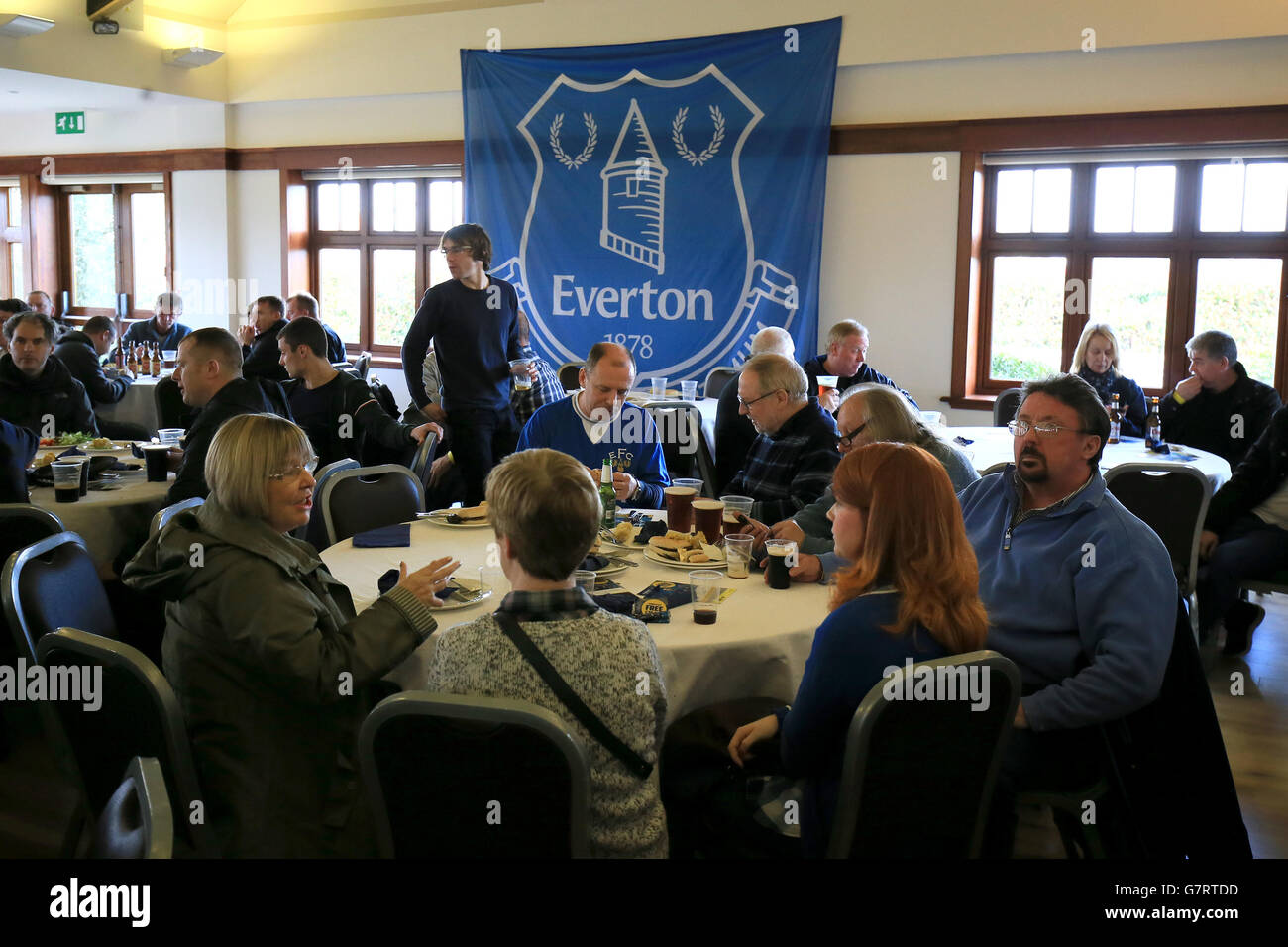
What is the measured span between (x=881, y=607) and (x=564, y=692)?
61 centimetres

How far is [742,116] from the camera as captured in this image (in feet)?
26.5

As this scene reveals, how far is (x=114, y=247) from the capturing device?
A: 11.7 metres

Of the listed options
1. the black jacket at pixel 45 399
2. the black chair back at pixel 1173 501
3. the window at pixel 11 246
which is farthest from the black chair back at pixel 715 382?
the window at pixel 11 246

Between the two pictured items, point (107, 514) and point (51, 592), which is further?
point (107, 514)

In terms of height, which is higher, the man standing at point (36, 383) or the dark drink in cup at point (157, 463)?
the man standing at point (36, 383)

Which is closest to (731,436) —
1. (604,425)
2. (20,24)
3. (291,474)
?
(604,425)

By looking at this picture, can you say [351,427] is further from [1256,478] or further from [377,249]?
[377,249]

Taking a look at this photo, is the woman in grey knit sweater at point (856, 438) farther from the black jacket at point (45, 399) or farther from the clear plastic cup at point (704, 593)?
the black jacket at point (45, 399)

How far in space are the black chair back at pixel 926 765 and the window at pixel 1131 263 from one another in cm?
585

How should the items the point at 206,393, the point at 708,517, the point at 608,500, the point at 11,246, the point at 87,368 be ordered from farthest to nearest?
the point at 11,246, the point at 87,368, the point at 206,393, the point at 608,500, the point at 708,517

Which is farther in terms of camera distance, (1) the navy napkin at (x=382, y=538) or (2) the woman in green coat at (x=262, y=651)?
(1) the navy napkin at (x=382, y=538)

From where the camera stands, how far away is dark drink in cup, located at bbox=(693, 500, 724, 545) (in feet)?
10.9

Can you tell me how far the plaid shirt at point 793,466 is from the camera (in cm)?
383
